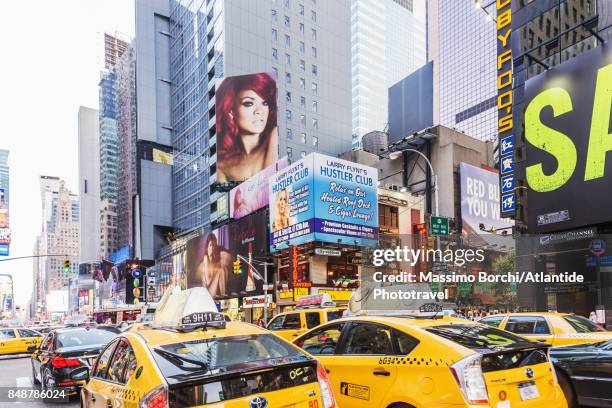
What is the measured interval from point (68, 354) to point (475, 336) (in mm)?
8092

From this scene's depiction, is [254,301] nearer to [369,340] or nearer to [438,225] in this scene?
[438,225]

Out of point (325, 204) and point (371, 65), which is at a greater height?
point (371, 65)

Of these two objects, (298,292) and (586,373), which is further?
(298,292)

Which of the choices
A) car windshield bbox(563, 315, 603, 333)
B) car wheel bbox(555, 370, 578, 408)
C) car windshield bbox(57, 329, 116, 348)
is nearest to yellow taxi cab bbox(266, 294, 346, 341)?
car windshield bbox(57, 329, 116, 348)

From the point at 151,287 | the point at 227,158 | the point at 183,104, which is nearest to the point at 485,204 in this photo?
the point at 227,158

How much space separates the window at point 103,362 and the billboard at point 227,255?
45.6m

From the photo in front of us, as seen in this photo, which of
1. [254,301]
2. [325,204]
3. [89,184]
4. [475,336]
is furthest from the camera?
[89,184]

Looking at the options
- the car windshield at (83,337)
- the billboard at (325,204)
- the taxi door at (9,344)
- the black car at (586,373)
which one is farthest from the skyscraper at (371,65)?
the black car at (586,373)

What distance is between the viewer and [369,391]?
625 cm

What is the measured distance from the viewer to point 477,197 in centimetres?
6756

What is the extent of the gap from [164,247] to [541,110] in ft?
287

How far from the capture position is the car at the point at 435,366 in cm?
541

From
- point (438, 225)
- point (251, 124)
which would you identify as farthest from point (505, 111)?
point (251, 124)

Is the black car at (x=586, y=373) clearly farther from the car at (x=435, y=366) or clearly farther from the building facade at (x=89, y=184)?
the building facade at (x=89, y=184)
